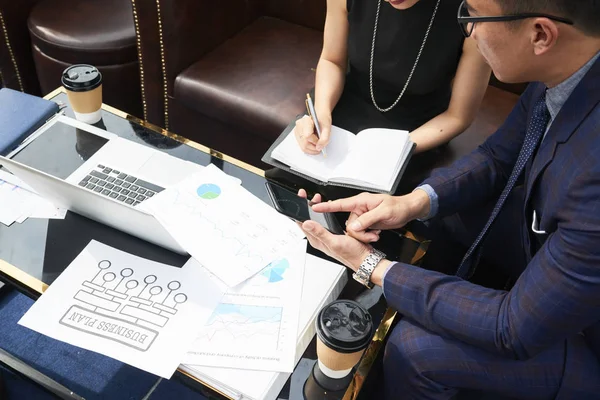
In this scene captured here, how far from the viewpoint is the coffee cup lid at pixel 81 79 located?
1407 mm

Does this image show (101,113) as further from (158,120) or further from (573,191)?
(573,191)

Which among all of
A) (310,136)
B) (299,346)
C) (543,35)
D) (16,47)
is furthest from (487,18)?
(16,47)

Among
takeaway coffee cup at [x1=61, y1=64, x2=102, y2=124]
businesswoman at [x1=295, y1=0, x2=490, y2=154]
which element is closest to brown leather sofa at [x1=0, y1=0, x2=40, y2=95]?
takeaway coffee cup at [x1=61, y1=64, x2=102, y2=124]

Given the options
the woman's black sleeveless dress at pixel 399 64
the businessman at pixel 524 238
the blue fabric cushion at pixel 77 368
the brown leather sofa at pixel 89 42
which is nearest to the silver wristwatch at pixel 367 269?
the businessman at pixel 524 238

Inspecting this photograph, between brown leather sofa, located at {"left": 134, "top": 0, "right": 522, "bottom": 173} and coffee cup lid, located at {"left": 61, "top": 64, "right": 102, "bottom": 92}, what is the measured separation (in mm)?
469

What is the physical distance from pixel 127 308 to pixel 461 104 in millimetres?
1031

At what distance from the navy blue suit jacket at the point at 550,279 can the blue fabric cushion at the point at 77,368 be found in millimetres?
787

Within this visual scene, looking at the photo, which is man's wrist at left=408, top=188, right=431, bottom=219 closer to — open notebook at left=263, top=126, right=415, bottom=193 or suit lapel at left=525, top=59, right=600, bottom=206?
open notebook at left=263, top=126, right=415, bottom=193

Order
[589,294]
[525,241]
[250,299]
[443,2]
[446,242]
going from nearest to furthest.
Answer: [589,294], [250,299], [525,241], [443,2], [446,242]

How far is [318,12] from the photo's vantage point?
213 cm

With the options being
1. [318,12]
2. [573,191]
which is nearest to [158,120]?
[318,12]

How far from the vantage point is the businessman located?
3.04 feet

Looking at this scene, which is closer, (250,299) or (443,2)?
(250,299)

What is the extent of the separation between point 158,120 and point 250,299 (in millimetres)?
1226
